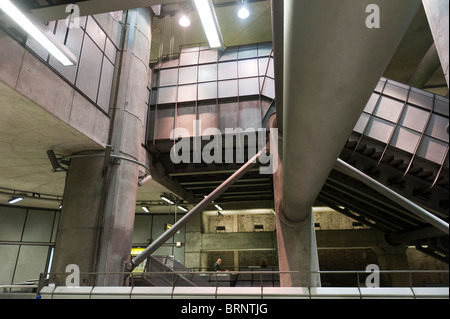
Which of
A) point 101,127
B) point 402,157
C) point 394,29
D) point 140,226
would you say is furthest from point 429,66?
point 140,226

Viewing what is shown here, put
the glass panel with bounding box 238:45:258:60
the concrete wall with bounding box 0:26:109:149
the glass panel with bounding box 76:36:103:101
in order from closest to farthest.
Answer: the concrete wall with bounding box 0:26:109:149, the glass panel with bounding box 76:36:103:101, the glass panel with bounding box 238:45:258:60

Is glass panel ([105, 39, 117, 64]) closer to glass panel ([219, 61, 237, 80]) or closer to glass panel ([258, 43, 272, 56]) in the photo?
glass panel ([219, 61, 237, 80])

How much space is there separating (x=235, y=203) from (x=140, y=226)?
931 cm

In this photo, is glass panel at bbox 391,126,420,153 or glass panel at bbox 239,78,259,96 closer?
glass panel at bbox 391,126,420,153

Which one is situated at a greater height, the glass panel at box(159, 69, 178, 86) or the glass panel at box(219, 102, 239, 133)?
the glass panel at box(159, 69, 178, 86)

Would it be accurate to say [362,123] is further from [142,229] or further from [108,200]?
[142,229]

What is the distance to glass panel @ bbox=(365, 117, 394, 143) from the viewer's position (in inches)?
444

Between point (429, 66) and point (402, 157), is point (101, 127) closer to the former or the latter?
point (402, 157)

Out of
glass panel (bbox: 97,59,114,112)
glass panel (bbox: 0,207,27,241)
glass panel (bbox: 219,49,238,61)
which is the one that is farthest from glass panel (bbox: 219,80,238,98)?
glass panel (bbox: 0,207,27,241)

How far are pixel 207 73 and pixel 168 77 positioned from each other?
2.61 m

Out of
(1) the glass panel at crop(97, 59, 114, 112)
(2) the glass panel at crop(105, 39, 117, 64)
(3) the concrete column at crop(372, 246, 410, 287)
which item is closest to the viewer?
(1) the glass panel at crop(97, 59, 114, 112)

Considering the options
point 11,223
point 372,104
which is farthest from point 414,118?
point 11,223

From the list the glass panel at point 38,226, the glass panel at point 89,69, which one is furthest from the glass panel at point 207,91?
the glass panel at point 38,226

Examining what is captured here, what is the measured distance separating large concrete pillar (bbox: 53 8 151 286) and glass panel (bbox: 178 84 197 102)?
514 centimetres
